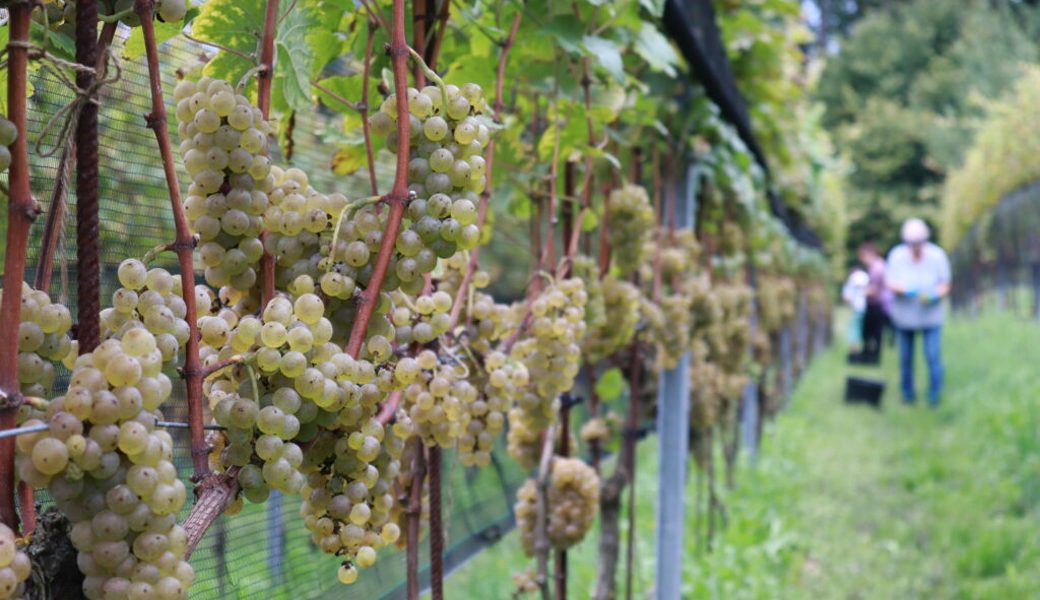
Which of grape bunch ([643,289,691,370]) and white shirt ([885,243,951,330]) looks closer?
grape bunch ([643,289,691,370])

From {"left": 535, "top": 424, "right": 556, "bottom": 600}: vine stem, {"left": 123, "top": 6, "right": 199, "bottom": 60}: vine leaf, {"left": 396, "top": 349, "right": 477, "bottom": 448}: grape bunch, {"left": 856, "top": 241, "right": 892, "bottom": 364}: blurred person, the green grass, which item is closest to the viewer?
{"left": 123, "top": 6, "right": 199, "bottom": 60}: vine leaf

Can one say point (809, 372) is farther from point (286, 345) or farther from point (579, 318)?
point (286, 345)

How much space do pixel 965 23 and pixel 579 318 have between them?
29045mm

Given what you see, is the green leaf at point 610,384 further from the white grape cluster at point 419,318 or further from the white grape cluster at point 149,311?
the white grape cluster at point 149,311

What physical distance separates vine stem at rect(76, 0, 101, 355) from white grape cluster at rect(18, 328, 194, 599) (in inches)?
1.8

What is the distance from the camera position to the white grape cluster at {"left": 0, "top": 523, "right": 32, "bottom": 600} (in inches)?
19.6

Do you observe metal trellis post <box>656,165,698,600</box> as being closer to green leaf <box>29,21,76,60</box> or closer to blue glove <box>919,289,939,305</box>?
green leaf <box>29,21,76,60</box>

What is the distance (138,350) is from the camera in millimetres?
563

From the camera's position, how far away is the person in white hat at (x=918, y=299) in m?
8.01

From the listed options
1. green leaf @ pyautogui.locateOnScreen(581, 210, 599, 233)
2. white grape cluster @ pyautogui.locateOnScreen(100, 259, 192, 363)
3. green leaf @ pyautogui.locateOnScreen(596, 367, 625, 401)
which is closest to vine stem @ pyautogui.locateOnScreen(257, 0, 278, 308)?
white grape cluster @ pyautogui.locateOnScreen(100, 259, 192, 363)

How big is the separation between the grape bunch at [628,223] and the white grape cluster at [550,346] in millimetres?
514

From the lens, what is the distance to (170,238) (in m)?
1.38

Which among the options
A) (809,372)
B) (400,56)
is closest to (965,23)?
(809,372)

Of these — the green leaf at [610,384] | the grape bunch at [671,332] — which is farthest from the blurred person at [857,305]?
the green leaf at [610,384]
